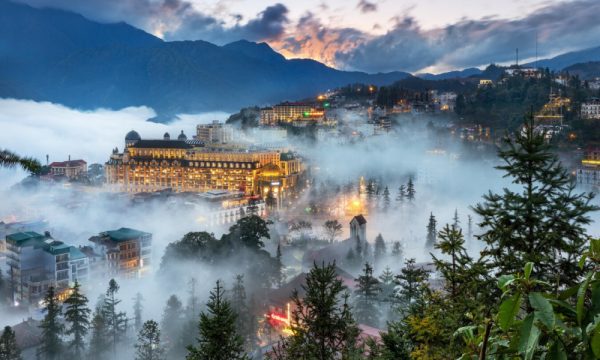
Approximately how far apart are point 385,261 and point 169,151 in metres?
46.6

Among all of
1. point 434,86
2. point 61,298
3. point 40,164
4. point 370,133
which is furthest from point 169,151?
point 434,86

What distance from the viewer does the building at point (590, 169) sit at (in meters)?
47.3

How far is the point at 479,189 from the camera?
6078 centimetres

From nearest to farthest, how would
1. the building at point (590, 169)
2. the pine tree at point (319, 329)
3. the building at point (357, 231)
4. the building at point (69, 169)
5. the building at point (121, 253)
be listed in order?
the pine tree at point (319, 329) → the building at point (357, 231) → the building at point (121, 253) → the building at point (590, 169) → the building at point (69, 169)

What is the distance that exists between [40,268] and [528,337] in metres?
33.4

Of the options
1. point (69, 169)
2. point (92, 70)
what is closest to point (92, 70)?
point (92, 70)

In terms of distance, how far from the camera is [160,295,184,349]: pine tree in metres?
21.5

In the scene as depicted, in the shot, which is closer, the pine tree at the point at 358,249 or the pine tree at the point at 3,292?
the pine tree at the point at 3,292

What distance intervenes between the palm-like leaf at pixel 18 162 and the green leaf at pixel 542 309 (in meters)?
2.53

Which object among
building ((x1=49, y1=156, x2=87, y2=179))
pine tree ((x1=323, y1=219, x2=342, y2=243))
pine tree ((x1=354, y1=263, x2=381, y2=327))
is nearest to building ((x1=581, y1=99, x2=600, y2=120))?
pine tree ((x1=323, y1=219, x2=342, y2=243))

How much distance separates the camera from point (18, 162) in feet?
8.26

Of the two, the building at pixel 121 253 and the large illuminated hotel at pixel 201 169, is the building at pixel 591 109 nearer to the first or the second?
the large illuminated hotel at pixel 201 169

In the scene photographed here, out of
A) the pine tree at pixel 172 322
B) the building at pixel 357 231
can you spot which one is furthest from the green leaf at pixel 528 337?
the building at pixel 357 231

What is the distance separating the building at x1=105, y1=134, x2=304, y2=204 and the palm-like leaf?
170ft
